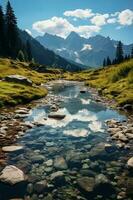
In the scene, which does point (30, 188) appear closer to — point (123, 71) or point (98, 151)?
point (98, 151)

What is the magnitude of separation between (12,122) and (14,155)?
962 centimetres

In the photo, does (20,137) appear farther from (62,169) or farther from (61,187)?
(61,187)

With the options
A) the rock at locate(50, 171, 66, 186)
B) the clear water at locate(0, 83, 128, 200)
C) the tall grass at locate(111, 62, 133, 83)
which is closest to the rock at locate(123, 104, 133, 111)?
the clear water at locate(0, 83, 128, 200)

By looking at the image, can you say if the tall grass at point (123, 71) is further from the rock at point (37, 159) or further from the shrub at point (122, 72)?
the rock at point (37, 159)

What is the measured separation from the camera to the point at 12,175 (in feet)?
52.7

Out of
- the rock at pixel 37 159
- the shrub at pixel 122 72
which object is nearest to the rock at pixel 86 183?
the rock at pixel 37 159

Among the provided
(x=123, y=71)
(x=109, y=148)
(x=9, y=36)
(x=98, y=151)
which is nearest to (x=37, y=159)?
(x=98, y=151)

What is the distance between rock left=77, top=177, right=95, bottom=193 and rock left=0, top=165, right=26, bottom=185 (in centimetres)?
302

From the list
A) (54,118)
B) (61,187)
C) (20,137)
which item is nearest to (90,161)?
(61,187)

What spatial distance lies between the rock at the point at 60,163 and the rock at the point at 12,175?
2403 mm

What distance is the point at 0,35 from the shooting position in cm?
12356

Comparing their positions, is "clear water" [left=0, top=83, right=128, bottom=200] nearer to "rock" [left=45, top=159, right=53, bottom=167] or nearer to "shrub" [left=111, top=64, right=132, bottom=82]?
"rock" [left=45, top=159, right=53, bottom=167]

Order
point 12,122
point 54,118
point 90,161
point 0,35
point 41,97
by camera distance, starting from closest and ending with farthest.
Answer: point 90,161 < point 12,122 < point 54,118 < point 41,97 < point 0,35

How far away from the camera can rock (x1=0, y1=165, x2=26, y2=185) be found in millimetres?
15616
